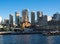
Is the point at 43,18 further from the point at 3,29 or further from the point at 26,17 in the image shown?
the point at 3,29

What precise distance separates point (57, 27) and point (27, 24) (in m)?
14.2

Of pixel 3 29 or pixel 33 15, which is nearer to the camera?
pixel 3 29

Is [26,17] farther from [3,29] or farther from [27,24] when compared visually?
[3,29]

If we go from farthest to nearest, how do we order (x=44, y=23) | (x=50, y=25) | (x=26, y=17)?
(x=26, y=17), (x=44, y=23), (x=50, y=25)

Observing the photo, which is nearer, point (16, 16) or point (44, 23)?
point (44, 23)

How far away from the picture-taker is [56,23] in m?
123

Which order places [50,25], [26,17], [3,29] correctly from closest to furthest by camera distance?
[3,29]
[50,25]
[26,17]

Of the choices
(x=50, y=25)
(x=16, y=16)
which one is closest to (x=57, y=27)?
(x=50, y=25)

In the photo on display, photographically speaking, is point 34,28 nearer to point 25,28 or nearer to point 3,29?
point 25,28

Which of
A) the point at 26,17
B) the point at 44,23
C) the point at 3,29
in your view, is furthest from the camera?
the point at 26,17

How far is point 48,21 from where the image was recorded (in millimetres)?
130750

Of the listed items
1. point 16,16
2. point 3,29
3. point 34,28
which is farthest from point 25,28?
point 16,16

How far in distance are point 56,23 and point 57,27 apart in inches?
251

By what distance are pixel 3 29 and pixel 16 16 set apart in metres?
28.6
